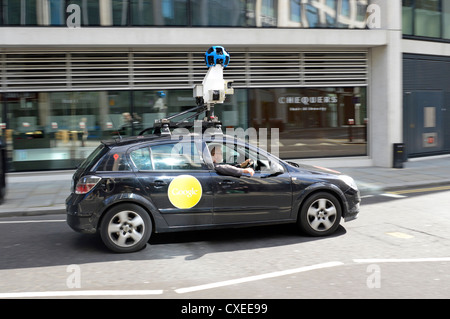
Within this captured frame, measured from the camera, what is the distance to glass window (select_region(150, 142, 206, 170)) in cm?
638

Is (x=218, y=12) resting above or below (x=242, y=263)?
above

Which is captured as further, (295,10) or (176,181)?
(295,10)

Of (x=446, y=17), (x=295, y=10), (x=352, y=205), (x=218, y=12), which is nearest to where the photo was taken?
(x=352, y=205)

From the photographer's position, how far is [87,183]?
19.9 feet

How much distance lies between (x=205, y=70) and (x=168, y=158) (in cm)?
835

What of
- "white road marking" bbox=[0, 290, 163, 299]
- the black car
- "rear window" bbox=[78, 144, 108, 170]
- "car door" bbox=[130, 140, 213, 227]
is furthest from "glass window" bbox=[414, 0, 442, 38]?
"white road marking" bbox=[0, 290, 163, 299]

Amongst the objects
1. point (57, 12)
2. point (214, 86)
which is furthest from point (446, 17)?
point (57, 12)

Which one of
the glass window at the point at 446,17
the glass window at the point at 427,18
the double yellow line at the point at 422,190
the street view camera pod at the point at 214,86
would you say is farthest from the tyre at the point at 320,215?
the glass window at the point at 446,17

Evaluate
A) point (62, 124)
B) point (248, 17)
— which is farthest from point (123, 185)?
point (248, 17)

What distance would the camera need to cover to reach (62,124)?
13.5 meters

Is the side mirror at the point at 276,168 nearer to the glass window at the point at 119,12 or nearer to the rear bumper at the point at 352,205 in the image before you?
the rear bumper at the point at 352,205

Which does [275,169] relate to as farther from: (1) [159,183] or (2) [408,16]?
(2) [408,16]
